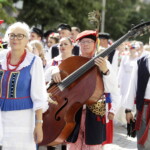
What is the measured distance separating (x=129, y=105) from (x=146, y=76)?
44cm

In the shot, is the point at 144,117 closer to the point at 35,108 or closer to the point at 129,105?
the point at 129,105

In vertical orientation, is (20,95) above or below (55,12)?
below

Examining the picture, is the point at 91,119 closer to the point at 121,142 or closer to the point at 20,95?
the point at 20,95

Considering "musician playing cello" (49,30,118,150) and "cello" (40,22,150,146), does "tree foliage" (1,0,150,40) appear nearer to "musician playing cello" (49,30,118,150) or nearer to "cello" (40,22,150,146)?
"musician playing cello" (49,30,118,150)

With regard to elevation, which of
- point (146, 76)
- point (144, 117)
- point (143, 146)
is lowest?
point (143, 146)

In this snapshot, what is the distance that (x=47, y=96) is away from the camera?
4.77 meters

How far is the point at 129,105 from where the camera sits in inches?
222

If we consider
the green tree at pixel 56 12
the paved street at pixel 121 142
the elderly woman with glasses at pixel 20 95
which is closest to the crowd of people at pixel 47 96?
the elderly woman with glasses at pixel 20 95

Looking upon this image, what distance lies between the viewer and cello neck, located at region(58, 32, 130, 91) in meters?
4.98

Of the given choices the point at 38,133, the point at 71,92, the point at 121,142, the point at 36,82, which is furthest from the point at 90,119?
the point at 121,142

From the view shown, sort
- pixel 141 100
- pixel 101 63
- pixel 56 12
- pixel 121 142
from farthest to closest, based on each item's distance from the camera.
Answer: pixel 56 12, pixel 121 142, pixel 141 100, pixel 101 63

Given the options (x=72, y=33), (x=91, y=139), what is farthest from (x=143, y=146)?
(x=72, y=33)

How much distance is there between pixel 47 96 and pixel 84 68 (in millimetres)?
564

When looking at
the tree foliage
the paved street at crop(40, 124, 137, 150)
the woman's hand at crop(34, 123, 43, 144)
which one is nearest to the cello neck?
the woman's hand at crop(34, 123, 43, 144)
